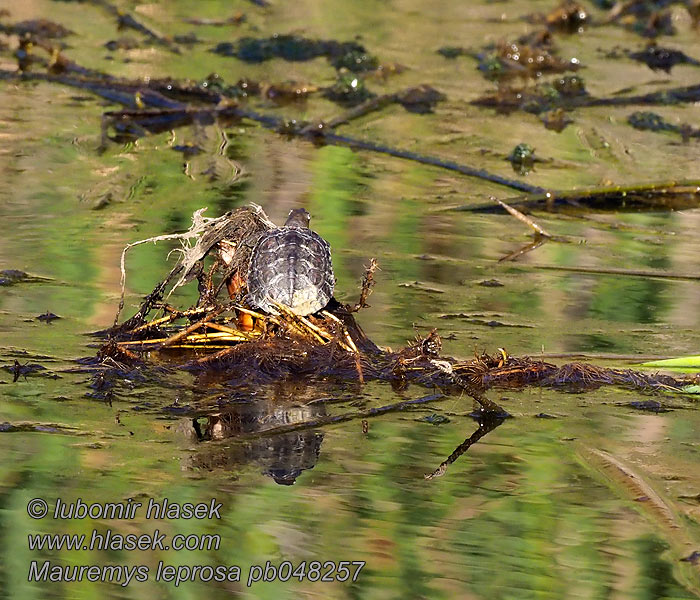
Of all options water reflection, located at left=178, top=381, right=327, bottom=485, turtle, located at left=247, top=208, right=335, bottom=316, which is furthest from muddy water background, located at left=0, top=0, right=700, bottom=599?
turtle, located at left=247, top=208, right=335, bottom=316

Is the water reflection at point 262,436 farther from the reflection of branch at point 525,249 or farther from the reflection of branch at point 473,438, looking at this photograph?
the reflection of branch at point 525,249

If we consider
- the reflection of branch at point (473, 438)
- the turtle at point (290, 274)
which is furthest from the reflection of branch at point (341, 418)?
the turtle at point (290, 274)

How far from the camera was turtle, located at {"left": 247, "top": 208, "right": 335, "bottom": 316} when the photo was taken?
426 centimetres

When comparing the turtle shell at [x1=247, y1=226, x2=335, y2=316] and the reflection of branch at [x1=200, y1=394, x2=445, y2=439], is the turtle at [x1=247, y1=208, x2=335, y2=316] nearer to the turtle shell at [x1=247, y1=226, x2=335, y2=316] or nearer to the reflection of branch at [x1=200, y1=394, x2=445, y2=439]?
the turtle shell at [x1=247, y1=226, x2=335, y2=316]

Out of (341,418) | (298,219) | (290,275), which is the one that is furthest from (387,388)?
(298,219)

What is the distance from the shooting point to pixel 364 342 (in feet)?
14.1

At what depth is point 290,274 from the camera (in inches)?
167

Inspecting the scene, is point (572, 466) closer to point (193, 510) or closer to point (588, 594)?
point (588, 594)

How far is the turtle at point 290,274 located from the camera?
4.26 m

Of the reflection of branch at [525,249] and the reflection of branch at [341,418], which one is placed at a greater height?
the reflection of branch at [525,249]

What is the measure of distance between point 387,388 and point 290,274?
1.75ft

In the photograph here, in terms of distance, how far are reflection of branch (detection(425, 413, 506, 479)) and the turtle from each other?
773 mm

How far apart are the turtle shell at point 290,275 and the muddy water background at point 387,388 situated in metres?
0.30

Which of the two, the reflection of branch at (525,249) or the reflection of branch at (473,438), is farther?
the reflection of branch at (525,249)
